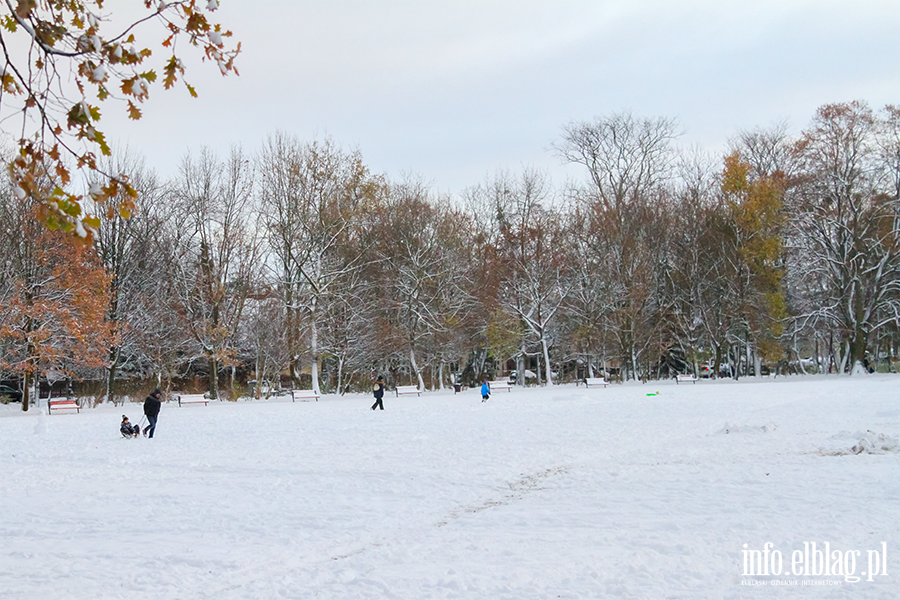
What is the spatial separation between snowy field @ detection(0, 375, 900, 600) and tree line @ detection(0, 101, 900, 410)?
2085 centimetres

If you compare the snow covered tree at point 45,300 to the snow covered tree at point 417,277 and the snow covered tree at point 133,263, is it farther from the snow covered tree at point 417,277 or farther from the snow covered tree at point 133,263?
the snow covered tree at point 417,277

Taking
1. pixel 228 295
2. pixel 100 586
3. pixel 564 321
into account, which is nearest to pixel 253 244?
pixel 228 295

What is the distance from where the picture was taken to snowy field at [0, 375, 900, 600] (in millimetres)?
6188

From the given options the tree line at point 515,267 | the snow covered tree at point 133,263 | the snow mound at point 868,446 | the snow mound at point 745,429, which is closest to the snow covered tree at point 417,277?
the tree line at point 515,267

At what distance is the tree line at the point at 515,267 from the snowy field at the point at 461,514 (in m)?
20.9

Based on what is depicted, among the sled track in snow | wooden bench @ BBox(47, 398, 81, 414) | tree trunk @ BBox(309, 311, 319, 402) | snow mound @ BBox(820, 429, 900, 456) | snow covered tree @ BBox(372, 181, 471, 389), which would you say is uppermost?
snow covered tree @ BBox(372, 181, 471, 389)

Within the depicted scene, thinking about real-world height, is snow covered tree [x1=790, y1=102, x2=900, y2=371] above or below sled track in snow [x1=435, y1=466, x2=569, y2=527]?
above

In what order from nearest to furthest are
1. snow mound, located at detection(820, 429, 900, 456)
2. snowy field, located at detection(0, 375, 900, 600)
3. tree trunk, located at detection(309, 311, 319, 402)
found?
1. snowy field, located at detection(0, 375, 900, 600)
2. snow mound, located at detection(820, 429, 900, 456)
3. tree trunk, located at detection(309, 311, 319, 402)

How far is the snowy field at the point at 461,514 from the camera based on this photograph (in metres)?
6.19

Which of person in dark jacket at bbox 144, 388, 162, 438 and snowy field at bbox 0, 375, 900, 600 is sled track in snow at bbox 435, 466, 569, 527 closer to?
snowy field at bbox 0, 375, 900, 600

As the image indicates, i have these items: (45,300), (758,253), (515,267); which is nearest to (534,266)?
(515,267)

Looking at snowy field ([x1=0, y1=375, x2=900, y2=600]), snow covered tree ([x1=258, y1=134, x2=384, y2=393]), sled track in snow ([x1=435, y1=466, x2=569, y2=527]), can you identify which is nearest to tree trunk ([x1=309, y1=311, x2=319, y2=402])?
snow covered tree ([x1=258, y1=134, x2=384, y2=393])

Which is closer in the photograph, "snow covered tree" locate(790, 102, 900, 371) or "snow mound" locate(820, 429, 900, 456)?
"snow mound" locate(820, 429, 900, 456)

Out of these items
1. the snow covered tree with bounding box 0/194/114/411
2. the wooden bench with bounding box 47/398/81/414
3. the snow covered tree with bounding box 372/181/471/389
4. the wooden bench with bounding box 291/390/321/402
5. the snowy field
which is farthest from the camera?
the snow covered tree with bounding box 372/181/471/389
